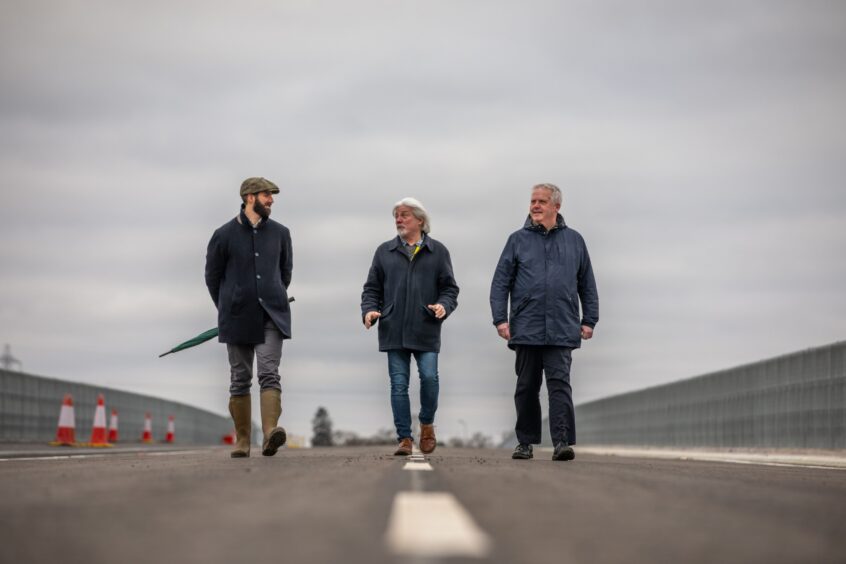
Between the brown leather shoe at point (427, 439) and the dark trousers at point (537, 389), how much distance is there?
1.14 metres

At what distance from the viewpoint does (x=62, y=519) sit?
444 cm

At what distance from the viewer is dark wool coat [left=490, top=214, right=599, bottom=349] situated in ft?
36.3

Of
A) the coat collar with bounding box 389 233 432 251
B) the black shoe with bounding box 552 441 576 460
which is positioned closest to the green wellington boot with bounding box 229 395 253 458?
the coat collar with bounding box 389 233 432 251

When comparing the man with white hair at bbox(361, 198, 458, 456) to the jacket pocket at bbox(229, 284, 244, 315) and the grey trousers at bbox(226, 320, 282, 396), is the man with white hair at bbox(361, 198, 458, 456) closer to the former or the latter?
the grey trousers at bbox(226, 320, 282, 396)

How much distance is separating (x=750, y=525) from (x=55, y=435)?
2013 centimetres

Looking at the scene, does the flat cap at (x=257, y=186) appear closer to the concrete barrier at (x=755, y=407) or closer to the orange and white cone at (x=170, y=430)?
the concrete barrier at (x=755, y=407)

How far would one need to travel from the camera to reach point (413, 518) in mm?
4328

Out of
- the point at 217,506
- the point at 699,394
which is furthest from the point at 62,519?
the point at 699,394

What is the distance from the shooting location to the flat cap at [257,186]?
36.7 ft

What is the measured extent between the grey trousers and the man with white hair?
5.10ft

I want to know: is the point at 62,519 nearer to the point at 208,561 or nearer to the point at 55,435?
the point at 208,561

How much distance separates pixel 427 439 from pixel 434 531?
26.7 ft

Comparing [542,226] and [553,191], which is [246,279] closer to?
[542,226]

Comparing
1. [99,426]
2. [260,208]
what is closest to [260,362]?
[260,208]
